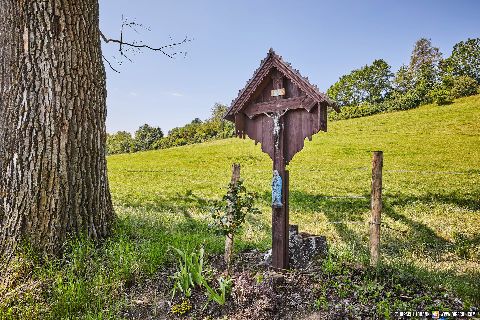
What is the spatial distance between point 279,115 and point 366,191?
9.02m

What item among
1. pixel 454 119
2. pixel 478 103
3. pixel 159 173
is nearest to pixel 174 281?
pixel 159 173

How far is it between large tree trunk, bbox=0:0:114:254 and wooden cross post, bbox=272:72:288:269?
3376 millimetres

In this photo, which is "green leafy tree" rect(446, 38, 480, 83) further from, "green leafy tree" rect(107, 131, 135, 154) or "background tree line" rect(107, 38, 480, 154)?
"green leafy tree" rect(107, 131, 135, 154)

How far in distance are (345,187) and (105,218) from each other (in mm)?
10035

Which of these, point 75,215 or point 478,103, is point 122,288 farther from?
point 478,103

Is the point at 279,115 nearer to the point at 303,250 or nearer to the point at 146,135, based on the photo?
the point at 303,250

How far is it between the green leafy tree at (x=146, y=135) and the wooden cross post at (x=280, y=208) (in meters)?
61.2

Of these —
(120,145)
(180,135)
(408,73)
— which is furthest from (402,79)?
(120,145)

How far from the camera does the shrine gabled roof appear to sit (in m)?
4.50

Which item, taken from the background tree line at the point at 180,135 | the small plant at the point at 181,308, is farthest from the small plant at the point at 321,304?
the background tree line at the point at 180,135

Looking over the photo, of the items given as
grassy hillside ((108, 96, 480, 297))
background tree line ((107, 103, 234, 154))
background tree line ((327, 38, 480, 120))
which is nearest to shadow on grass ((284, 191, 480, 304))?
grassy hillside ((108, 96, 480, 297))

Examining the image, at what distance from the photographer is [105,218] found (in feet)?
Answer: 20.2

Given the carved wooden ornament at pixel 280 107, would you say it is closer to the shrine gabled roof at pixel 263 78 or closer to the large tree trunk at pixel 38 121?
the shrine gabled roof at pixel 263 78

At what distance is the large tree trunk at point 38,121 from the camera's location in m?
Answer: 5.32
